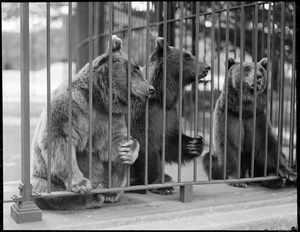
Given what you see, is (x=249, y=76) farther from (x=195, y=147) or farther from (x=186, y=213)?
(x=186, y=213)

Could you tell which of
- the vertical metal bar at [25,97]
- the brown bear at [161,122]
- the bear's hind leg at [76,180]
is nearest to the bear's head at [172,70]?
the brown bear at [161,122]

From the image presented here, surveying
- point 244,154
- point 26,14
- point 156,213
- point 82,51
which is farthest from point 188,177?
point 82,51

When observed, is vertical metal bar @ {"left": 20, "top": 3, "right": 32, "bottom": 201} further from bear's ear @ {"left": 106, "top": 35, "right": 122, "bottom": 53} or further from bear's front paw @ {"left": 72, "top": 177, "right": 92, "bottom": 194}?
bear's ear @ {"left": 106, "top": 35, "right": 122, "bottom": 53}

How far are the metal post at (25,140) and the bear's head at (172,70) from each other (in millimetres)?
1398

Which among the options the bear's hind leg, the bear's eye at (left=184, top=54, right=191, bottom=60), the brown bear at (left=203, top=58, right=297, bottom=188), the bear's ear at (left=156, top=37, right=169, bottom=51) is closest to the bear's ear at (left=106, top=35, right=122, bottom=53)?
the bear's ear at (left=156, top=37, right=169, bottom=51)

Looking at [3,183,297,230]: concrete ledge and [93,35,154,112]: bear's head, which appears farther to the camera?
[93,35,154,112]: bear's head

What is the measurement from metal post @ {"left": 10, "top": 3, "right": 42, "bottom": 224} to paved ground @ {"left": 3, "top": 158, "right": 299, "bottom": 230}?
0.08 metres

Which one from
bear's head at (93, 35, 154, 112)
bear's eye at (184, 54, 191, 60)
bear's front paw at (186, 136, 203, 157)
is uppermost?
bear's eye at (184, 54, 191, 60)

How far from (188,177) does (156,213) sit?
1.66 meters

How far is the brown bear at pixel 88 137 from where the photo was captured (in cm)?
404

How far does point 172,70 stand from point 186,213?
1.43m

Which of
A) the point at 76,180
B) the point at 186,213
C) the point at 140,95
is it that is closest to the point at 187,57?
the point at 140,95

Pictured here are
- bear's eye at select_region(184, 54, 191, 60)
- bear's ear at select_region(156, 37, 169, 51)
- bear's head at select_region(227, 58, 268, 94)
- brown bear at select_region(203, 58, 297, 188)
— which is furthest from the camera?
brown bear at select_region(203, 58, 297, 188)

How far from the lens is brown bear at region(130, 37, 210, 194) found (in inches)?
184
